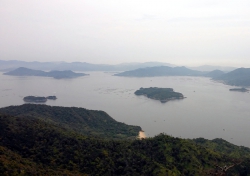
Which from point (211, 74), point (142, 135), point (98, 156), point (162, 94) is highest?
point (211, 74)

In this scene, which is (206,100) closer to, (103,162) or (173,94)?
(173,94)

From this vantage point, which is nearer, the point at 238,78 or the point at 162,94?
the point at 162,94

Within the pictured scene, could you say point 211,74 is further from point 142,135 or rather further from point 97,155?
point 97,155

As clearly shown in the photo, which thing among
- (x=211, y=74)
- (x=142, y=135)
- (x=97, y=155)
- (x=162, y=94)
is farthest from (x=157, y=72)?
(x=97, y=155)

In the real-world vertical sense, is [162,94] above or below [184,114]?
above

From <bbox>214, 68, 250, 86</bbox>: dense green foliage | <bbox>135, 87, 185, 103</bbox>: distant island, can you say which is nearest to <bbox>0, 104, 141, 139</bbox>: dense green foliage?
<bbox>135, 87, 185, 103</bbox>: distant island

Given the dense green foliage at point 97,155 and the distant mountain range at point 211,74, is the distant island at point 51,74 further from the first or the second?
the dense green foliage at point 97,155

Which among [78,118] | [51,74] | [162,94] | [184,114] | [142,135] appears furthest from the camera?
[51,74]

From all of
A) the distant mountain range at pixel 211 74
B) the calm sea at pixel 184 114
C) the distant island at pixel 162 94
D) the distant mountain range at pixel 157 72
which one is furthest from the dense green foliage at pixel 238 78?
the distant island at pixel 162 94
